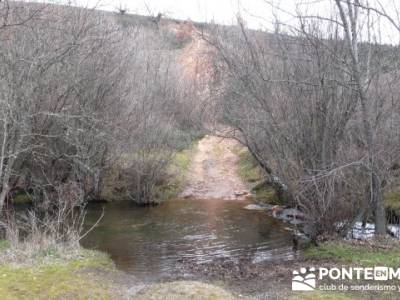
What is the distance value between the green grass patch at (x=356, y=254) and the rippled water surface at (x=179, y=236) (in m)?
1.13

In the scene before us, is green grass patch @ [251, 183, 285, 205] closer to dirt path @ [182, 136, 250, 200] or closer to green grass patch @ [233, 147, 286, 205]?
green grass patch @ [233, 147, 286, 205]

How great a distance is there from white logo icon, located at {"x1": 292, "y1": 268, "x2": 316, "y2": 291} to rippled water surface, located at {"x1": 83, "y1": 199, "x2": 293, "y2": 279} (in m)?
2.39

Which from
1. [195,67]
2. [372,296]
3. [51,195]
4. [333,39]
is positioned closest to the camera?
[372,296]

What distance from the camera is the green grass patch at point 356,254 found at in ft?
29.5

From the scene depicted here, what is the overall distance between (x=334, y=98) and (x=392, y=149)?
179 centimetres

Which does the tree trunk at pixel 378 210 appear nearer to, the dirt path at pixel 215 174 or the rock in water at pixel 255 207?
the rock in water at pixel 255 207

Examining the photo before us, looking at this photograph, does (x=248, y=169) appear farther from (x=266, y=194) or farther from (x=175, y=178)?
(x=175, y=178)

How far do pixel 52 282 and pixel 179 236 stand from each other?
5950 mm

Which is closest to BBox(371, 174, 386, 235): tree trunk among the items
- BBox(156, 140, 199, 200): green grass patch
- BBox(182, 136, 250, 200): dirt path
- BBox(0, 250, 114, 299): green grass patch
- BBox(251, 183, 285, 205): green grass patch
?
BBox(0, 250, 114, 299): green grass patch

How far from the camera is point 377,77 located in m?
10.9

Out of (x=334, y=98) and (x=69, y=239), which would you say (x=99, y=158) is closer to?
(x=69, y=239)

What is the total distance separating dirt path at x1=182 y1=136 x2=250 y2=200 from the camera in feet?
71.9

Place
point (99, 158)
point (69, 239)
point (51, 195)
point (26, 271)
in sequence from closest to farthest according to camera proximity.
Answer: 1. point (26, 271)
2. point (69, 239)
3. point (51, 195)
4. point (99, 158)

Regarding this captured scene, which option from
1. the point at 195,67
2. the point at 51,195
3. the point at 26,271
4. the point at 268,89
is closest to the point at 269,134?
the point at 268,89
